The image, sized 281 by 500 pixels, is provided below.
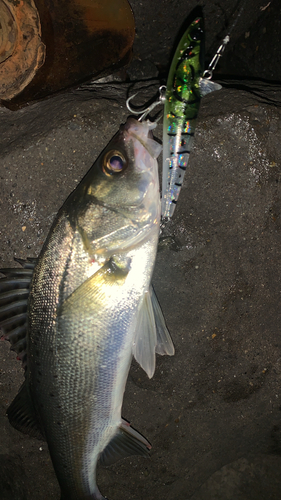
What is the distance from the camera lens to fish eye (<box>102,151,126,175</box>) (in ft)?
6.34

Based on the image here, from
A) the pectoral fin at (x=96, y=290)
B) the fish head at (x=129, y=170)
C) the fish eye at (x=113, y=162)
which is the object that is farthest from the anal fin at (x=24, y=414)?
the fish eye at (x=113, y=162)

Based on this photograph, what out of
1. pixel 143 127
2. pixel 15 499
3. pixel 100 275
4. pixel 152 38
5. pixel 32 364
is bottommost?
pixel 15 499

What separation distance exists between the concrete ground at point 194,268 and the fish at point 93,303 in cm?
53

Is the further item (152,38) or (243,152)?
(152,38)

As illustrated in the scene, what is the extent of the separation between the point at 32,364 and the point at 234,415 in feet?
6.33

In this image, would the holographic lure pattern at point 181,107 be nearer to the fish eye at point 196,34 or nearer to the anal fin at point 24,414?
the fish eye at point 196,34

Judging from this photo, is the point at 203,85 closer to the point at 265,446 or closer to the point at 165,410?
the point at 165,410

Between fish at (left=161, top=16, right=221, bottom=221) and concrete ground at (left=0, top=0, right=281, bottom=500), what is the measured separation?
0.25 m

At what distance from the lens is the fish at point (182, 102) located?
2082mm

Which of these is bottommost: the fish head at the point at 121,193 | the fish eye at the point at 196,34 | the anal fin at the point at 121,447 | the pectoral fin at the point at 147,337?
the anal fin at the point at 121,447

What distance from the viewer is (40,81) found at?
7.88 ft

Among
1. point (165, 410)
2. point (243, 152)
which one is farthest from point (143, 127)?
A: point (165, 410)

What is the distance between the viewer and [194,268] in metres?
2.58

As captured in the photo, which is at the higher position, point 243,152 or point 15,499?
point 243,152
